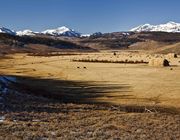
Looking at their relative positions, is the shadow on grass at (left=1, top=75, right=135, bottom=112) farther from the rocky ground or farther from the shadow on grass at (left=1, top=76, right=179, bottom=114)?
the rocky ground

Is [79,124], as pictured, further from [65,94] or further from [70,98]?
[65,94]

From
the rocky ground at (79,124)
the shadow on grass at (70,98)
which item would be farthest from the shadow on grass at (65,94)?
the rocky ground at (79,124)

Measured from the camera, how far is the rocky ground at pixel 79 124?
15.2 metres

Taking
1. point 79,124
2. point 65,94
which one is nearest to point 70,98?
point 65,94

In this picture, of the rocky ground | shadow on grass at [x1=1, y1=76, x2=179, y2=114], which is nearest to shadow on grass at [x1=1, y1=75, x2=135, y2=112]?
shadow on grass at [x1=1, y1=76, x2=179, y2=114]

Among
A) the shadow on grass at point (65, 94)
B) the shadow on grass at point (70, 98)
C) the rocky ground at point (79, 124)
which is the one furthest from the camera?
the shadow on grass at point (65, 94)

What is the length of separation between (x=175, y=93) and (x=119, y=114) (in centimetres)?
1268

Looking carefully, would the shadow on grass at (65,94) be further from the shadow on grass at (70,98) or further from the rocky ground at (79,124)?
the rocky ground at (79,124)

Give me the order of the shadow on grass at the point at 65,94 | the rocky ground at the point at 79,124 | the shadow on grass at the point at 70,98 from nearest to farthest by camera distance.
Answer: the rocky ground at the point at 79,124 → the shadow on grass at the point at 70,98 → the shadow on grass at the point at 65,94

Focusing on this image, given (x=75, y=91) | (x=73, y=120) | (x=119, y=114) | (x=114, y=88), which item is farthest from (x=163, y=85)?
(x=73, y=120)

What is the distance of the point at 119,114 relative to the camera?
1995 centimetres

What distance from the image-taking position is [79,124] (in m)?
17.1

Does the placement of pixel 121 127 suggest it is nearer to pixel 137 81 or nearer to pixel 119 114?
pixel 119 114

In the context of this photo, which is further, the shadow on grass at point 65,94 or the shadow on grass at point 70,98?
the shadow on grass at point 65,94
